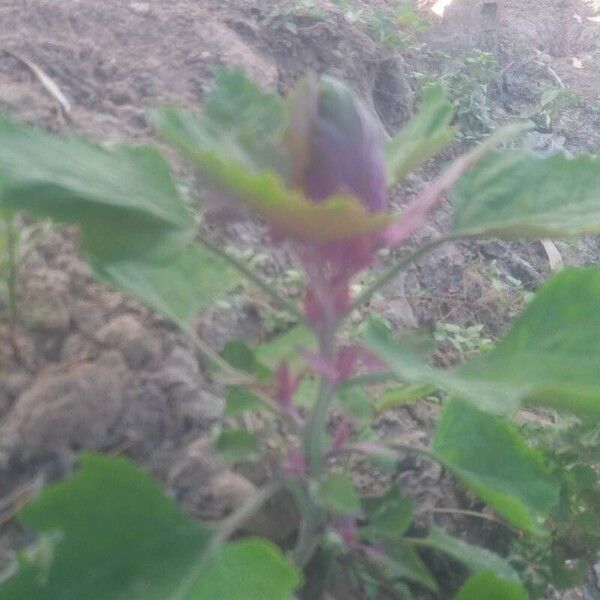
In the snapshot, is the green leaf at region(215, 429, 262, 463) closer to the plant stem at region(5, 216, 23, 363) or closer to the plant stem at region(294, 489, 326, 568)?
the plant stem at region(294, 489, 326, 568)

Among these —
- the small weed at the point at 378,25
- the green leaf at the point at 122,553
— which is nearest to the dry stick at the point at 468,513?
the green leaf at the point at 122,553

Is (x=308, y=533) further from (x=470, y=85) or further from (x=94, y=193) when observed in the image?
(x=470, y=85)

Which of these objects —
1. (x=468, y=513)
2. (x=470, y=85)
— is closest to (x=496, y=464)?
(x=468, y=513)

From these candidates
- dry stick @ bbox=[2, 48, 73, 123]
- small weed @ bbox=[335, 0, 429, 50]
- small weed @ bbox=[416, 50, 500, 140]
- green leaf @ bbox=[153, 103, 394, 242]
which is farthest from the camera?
small weed @ bbox=[416, 50, 500, 140]

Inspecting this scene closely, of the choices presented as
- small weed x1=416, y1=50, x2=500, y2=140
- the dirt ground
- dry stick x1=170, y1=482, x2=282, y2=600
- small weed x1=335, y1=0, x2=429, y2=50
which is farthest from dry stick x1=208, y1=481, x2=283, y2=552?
small weed x1=416, y1=50, x2=500, y2=140

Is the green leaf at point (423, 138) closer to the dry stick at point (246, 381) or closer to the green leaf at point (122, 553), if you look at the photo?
the dry stick at point (246, 381)

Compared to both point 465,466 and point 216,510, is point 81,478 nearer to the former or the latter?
point 216,510

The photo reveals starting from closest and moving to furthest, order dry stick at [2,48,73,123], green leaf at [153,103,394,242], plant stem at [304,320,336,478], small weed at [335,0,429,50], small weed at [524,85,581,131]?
green leaf at [153,103,394,242] → plant stem at [304,320,336,478] → dry stick at [2,48,73,123] → small weed at [335,0,429,50] → small weed at [524,85,581,131]
